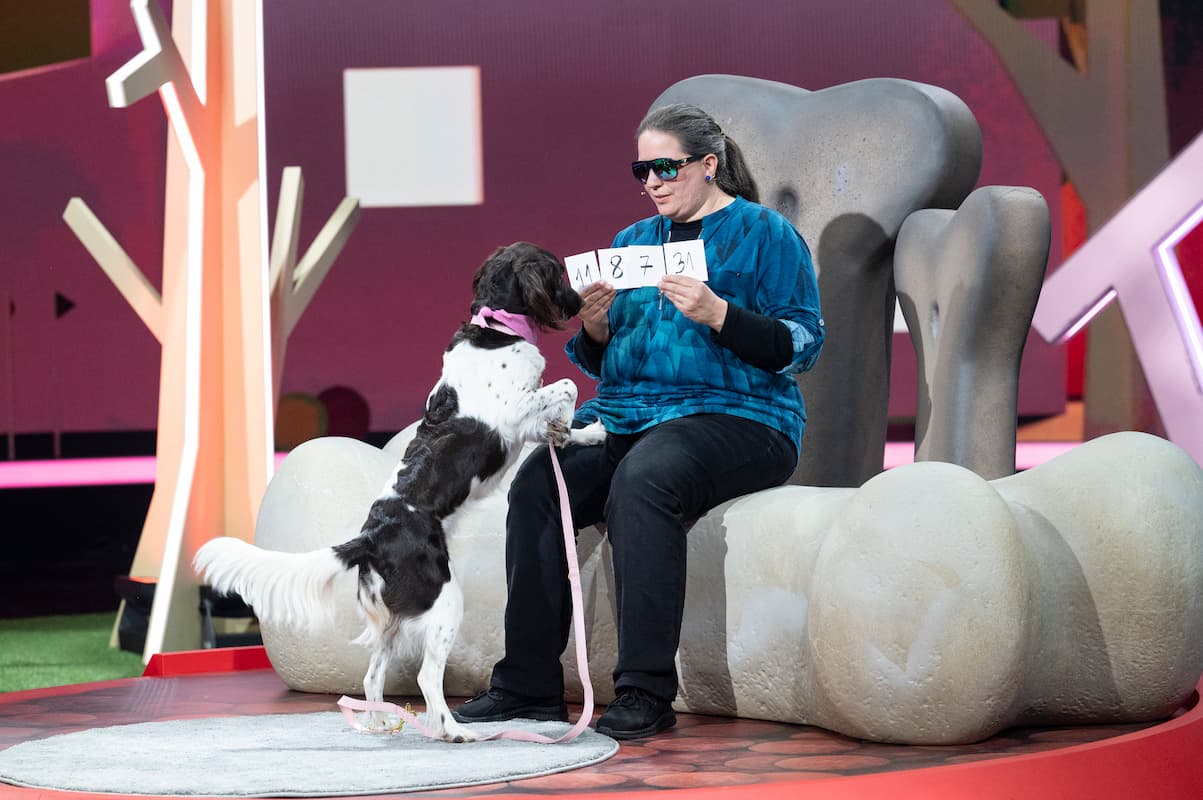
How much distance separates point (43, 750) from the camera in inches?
110

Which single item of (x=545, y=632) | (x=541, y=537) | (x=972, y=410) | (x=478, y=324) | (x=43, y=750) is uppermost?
(x=478, y=324)

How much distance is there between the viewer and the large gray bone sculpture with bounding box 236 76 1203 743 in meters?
2.64

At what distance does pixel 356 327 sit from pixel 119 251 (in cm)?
176

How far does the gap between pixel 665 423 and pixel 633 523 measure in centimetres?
28

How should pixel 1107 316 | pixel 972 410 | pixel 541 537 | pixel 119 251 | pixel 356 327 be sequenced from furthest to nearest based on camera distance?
pixel 356 327
pixel 1107 316
pixel 119 251
pixel 972 410
pixel 541 537

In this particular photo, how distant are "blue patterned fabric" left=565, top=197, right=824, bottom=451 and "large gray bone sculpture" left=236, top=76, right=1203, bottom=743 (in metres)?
0.22

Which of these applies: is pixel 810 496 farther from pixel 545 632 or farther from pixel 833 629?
pixel 545 632

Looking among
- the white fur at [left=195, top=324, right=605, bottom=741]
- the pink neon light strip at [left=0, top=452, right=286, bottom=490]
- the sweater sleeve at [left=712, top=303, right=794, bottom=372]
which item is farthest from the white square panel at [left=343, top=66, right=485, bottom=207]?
the sweater sleeve at [left=712, top=303, right=794, bottom=372]

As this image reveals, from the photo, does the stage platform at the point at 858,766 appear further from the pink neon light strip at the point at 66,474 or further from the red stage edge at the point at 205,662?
the pink neon light strip at the point at 66,474

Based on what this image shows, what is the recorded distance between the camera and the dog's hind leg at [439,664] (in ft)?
9.10

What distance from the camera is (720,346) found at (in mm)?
3008

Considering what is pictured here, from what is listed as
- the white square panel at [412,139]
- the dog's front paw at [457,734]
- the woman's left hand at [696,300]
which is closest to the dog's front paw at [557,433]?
the woman's left hand at [696,300]

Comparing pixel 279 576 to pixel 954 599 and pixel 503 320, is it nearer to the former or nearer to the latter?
pixel 503 320

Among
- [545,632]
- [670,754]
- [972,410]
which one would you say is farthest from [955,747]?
[972,410]
